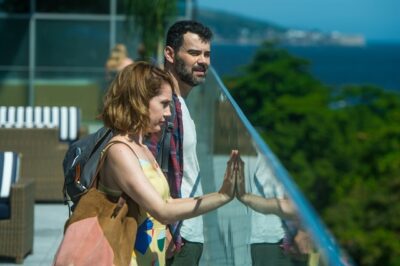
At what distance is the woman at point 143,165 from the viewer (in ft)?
13.3

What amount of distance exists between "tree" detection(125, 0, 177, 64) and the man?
56.8 ft

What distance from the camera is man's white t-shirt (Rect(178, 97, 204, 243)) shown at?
5.11 meters

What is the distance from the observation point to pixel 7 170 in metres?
8.83

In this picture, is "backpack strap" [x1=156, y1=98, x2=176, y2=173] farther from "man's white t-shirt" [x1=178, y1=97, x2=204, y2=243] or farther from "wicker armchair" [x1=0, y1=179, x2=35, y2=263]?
"wicker armchair" [x1=0, y1=179, x2=35, y2=263]

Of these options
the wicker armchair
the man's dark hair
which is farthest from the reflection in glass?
the man's dark hair

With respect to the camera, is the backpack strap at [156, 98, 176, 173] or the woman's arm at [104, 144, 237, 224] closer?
the woman's arm at [104, 144, 237, 224]

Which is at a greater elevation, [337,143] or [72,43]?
[72,43]

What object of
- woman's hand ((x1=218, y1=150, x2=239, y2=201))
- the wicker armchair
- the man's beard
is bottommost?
the wicker armchair

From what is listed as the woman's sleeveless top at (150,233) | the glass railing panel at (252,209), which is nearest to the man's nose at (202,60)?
the glass railing panel at (252,209)

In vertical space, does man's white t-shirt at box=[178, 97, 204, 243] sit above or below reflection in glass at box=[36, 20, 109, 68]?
above

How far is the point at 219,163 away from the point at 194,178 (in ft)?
3.69

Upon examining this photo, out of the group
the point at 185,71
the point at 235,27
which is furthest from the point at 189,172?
the point at 235,27

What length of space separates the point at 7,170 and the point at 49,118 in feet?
13.7

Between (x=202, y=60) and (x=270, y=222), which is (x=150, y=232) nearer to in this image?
(x=270, y=222)
